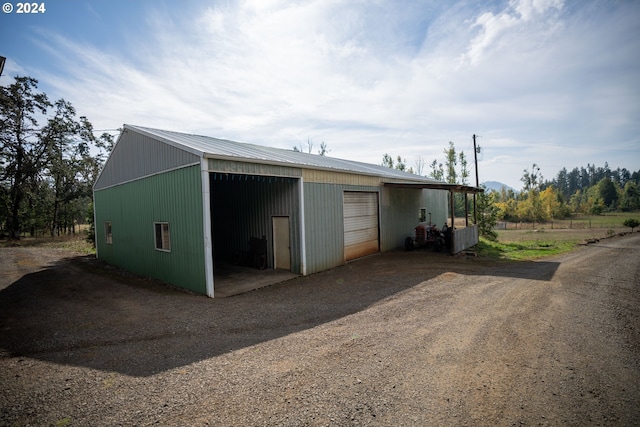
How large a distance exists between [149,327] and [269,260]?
5969 mm

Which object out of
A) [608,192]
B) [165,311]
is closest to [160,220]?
[165,311]

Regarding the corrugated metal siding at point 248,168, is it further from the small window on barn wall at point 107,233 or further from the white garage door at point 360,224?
the small window on barn wall at point 107,233

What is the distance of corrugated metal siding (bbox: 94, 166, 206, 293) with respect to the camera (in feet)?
28.4

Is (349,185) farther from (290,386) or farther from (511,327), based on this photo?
(290,386)

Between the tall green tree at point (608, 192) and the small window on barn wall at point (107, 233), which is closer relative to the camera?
the small window on barn wall at point (107, 233)

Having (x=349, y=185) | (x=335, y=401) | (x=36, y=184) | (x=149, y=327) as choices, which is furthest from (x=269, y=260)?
(x=36, y=184)

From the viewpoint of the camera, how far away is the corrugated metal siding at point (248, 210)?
35.6 ft

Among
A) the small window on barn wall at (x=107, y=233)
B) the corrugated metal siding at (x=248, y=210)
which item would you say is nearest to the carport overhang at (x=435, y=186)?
the corrugated metal siding at (x=248, y=210)

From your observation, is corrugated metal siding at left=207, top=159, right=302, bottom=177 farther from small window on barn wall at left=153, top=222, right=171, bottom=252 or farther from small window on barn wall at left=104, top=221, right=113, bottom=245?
small window on barn wall at left=104, top=221, right=113, bottom=245

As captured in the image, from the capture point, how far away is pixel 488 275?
9859 millimetres

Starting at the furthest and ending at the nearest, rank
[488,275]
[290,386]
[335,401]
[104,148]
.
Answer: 1. [104,148]
2. [488,275]
3. [290,386]
4. [335,401]

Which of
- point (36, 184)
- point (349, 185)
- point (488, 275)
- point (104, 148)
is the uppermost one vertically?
point (104, 148)

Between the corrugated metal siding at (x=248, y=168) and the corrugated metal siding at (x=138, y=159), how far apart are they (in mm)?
502

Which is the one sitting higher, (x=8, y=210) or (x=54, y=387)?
(x=8, y=210)
